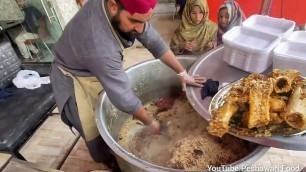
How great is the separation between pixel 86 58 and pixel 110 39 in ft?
0.43

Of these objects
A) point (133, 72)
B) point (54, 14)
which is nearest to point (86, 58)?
point (133, 72)

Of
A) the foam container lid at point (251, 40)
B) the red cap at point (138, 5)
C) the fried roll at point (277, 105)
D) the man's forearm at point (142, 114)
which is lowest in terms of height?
the man's forearm at point (142, 114)

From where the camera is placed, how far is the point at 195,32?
2.31 metres

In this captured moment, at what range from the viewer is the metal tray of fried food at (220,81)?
0.81 metres

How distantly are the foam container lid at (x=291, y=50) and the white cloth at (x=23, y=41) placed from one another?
2.89 meters

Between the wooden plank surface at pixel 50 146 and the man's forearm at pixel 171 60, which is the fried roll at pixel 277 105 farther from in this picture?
the wooden plank surface at pixel 50 146

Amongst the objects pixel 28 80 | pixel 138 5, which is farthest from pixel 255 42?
pixel 28 80

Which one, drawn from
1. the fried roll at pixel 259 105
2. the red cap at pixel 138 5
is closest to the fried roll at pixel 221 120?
the fried roll at pixel 259 105

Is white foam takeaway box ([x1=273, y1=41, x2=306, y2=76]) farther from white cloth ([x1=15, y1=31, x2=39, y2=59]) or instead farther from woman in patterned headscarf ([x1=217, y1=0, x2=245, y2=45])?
white cloth ([x1=15, y1=31, x2=39, y2=59])

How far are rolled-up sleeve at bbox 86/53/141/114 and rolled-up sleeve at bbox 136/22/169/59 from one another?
317mm

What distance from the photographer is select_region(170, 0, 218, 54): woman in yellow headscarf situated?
7.31 ft

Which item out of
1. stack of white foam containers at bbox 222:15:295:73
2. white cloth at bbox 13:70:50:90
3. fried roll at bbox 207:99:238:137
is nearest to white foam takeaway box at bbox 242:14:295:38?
stack of white foam containers at bbox 222:15:295:73

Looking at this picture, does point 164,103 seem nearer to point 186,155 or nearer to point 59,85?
point 186,155

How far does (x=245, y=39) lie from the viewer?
1188mm
